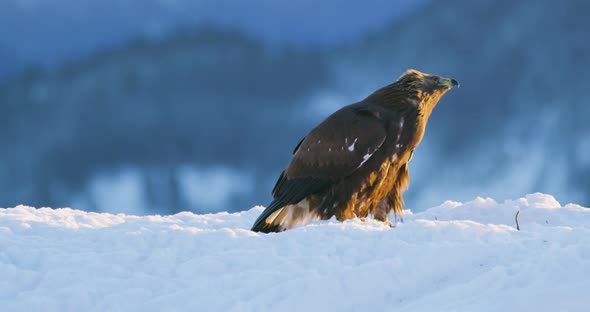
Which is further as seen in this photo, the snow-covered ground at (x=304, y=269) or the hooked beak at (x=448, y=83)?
the hooked beak at (x=448, y=83)

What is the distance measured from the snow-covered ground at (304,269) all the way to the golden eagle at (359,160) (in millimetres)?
→ 1271

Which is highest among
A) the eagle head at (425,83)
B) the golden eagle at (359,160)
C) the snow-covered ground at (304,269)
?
the eagle head at (425,83)

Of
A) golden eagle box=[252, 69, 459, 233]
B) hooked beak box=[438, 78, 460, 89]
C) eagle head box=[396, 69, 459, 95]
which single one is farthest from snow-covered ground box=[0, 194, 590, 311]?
hooked beak box=[438, 78, 460, 89]

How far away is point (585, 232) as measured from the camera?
845 centimetres

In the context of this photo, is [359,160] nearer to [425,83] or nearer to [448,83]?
[425,83]

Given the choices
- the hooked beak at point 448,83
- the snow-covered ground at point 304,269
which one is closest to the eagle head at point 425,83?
the hooked beak at point 448,83

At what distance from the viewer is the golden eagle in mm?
11047

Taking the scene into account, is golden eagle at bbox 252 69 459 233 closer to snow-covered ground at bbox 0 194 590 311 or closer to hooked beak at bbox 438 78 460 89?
hooked beak at bbox 438 78 460 89

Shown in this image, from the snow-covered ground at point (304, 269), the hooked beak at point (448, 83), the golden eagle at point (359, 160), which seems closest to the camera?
the snow-covered ground at point (304, 269)

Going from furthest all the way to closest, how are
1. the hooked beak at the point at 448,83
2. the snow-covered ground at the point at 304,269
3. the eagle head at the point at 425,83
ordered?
1. the hooked beak at the point at 448,83
2. the eagle head at the point at 425,83
3. the snow-covered ground at the point at 304,269

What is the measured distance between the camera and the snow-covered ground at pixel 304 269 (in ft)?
23.6

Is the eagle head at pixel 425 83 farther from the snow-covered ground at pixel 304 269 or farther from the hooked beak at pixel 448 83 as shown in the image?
the snow-covered ground at pixel 304 269

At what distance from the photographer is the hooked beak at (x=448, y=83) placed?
38.7ft

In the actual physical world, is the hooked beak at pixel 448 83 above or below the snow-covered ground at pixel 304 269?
above
